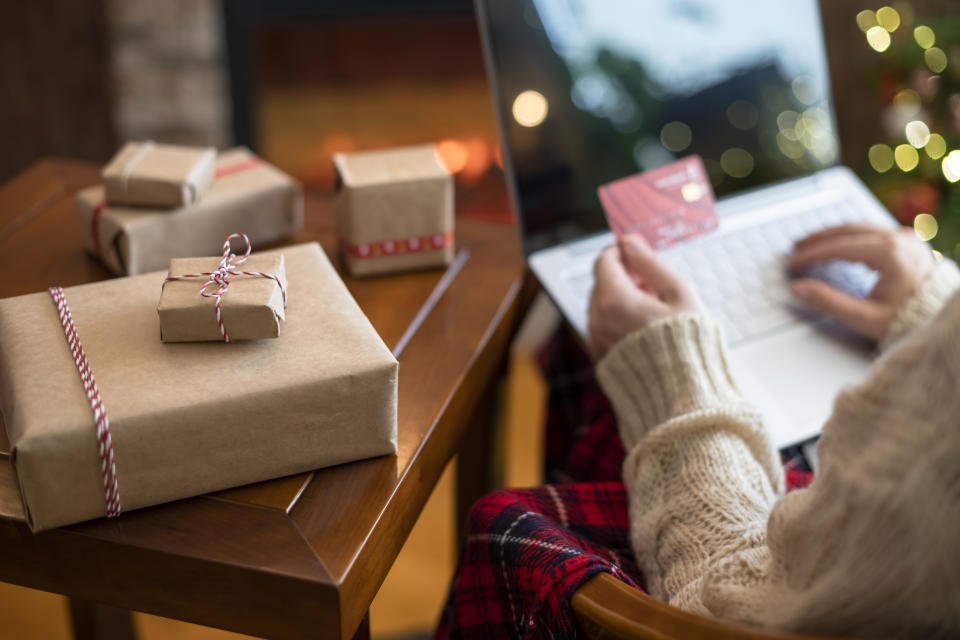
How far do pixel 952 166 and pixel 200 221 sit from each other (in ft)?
3.84

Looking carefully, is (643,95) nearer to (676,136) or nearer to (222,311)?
(676,136)

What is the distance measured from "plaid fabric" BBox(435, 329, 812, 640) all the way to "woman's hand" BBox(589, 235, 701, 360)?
14 centimetres

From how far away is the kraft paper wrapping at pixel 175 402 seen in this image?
1.73 feet

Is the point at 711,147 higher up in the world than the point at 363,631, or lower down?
higher up

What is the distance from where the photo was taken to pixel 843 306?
0.88 metres

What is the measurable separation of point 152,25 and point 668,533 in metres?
1.66

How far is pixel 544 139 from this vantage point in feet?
2.92

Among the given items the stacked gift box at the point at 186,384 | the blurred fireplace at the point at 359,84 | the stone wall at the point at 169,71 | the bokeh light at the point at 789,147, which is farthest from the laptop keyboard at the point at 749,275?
the stone wall at the point at 169,71

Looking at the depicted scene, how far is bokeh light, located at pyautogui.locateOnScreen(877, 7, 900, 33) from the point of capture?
1.50 metres

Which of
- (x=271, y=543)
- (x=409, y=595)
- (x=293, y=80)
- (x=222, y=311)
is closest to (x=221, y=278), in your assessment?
(x=222, y=311)

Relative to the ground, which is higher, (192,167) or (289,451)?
(192,167)

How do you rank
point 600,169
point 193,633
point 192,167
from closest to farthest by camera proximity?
point 192,167
point 600,169
point 193,633

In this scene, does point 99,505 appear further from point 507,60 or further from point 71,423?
point 507,60

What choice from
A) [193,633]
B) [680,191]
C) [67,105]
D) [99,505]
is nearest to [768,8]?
[680,191]
